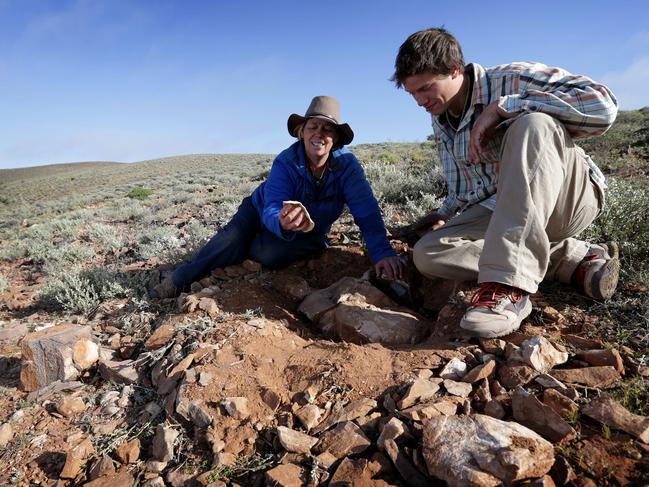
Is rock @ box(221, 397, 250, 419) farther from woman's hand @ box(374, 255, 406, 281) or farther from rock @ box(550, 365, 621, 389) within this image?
woman's hand @ box(374, 255, 406, 281)

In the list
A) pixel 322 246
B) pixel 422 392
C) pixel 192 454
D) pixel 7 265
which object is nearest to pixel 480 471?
pixel 422 392

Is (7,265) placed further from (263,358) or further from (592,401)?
(592,401)

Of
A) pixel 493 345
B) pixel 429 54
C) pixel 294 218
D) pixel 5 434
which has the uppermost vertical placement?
pixel 429 54

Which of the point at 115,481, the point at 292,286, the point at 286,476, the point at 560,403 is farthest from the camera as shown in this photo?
the point at 292,286

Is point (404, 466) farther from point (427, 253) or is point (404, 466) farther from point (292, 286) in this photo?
point (292, 286)

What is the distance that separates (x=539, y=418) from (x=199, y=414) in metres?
1.52

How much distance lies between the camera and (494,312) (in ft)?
7.38

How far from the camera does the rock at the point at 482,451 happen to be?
1415 mm

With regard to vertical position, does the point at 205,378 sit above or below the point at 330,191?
below

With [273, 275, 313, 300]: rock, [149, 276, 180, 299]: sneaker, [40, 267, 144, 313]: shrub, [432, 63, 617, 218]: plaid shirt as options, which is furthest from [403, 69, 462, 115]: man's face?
[40, 267, 144, 313]: shrub

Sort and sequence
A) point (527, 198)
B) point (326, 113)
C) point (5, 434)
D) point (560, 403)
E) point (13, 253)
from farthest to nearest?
1. point (13, 253)
2. point (326, 113)
3. point (5, 434)
4. point (527, 198)
5. point (560, 403)

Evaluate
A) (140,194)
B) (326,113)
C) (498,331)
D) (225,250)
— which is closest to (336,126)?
(326,113)

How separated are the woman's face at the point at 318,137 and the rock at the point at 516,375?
84.3 inches

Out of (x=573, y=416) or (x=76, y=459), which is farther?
(x=76, y=459)
